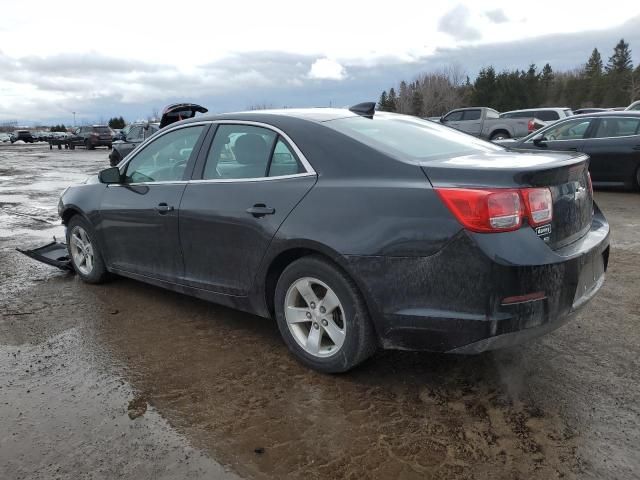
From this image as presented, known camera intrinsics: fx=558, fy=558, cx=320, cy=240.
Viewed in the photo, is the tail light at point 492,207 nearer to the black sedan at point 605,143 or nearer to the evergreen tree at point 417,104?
the black sedan at point 605,143

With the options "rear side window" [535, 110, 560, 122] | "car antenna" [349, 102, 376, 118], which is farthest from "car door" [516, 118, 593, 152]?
"rear side window" [535, 110, 560, 122]

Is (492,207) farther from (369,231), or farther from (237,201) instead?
(237,201)

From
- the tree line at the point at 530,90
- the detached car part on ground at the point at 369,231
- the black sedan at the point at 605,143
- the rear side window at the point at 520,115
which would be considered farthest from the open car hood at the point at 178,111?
the tree line at the point at 530,90

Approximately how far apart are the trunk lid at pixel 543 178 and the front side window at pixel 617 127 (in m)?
7.98

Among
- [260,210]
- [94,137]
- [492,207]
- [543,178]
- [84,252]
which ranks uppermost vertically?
[543,178]

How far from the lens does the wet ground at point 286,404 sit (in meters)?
2.57

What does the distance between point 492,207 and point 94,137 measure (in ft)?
132

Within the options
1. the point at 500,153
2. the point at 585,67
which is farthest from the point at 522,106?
the point at 500,153

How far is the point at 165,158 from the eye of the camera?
4.59m

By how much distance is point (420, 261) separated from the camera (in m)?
2.85

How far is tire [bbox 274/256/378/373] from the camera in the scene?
313 cm

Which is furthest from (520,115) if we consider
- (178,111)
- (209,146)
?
(209,146)

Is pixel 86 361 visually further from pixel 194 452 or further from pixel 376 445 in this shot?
pixel 376 445

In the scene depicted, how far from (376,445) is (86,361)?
6.95 ft
